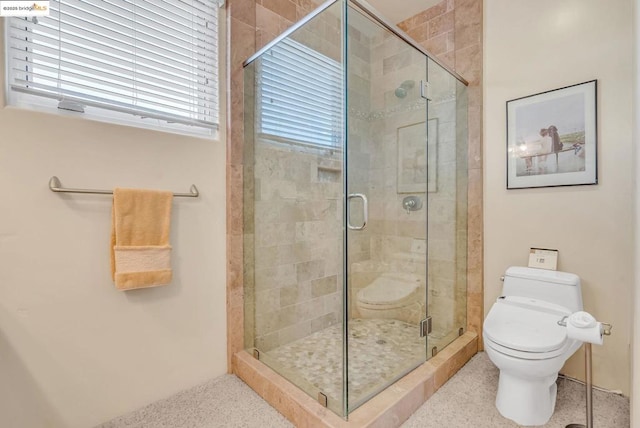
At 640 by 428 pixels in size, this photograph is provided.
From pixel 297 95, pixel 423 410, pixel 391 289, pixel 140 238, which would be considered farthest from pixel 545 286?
pixel 140 238

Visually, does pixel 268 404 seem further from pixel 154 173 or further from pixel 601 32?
pixel 601 32

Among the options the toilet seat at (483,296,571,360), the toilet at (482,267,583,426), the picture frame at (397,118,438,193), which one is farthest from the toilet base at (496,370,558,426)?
the picture frame at (397,118,438,193)

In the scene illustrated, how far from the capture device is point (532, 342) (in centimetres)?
143

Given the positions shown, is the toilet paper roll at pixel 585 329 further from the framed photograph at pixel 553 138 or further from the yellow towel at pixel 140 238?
the yellow towel at pixel 140 238

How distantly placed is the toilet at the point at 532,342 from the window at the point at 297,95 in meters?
1.45

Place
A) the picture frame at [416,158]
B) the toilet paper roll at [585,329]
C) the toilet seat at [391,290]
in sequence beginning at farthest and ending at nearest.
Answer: the picture frame at [416,158] → the toilet seat at [391,290] → the toilet paper roll at [585,329]

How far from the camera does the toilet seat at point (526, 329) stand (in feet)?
4.58

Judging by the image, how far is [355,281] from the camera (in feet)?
5.66

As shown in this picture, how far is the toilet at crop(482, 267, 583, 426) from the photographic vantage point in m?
1.40

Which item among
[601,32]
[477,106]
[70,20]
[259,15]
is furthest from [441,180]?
[70,20]

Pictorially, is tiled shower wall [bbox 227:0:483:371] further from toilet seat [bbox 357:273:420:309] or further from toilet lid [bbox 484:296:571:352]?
toilet lid [bbox 484:296:571:352]

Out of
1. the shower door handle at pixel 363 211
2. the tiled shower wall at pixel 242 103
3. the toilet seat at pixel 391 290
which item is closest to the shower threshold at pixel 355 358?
the toilet seat at pixel 391 290

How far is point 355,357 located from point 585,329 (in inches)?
40.8

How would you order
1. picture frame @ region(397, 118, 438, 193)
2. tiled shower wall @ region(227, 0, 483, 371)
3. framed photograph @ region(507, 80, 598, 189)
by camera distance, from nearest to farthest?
1. framed photograph @ region(507, 80, 598, 189)
2. tiled shower wall @ region(227, 0, 483, 371)
3. picture frame @ region(397, 118, 438, 193)
